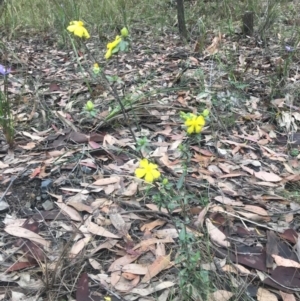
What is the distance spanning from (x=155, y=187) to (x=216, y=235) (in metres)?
0.31

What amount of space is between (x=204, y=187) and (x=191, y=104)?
0.86 metres

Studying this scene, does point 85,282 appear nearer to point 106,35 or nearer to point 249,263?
point 249,263

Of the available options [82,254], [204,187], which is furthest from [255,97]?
[82,254]

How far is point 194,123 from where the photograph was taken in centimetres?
128

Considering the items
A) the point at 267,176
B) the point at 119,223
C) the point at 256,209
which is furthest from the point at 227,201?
the point at 119,223

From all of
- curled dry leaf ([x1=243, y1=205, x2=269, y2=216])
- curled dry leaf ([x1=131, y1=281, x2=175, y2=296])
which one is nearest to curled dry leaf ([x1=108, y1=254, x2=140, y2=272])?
curled dry leaf ([x1=131, y1=281, x2=175, y2=296])

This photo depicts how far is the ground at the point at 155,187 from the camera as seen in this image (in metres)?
1.46

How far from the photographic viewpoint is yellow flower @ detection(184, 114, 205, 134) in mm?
1273

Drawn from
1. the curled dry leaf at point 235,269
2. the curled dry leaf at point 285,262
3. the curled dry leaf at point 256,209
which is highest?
the curled dry leaf at point 235,269

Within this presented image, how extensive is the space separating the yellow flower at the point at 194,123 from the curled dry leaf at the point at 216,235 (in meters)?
0.51

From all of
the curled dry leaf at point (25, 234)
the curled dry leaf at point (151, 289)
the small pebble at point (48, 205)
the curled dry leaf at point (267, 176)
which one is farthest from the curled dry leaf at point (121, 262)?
the curled dry leaf at point (267, 176)

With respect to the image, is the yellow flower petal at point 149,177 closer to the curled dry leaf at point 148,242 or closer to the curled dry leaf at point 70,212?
the curled dry leaf at point 148,242

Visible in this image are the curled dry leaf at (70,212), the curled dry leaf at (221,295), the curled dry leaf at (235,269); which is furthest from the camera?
the curled dry leaf at (70,212)

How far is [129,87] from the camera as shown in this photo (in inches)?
114
